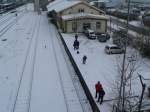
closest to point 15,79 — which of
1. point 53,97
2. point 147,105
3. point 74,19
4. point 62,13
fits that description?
point 53,97

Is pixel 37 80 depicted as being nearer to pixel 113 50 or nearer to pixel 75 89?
pixel 75 89

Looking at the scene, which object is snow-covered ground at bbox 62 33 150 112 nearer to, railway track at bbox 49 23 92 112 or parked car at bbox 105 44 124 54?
parked car at bbox 105 44 124 54

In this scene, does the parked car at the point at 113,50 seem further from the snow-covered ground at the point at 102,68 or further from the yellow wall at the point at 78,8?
the yellow wall at the point at 78,8

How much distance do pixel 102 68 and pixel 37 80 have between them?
5751 mm

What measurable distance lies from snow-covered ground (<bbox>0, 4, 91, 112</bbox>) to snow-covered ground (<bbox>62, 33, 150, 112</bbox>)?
108cm

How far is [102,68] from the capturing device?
Result: 68.9 feet

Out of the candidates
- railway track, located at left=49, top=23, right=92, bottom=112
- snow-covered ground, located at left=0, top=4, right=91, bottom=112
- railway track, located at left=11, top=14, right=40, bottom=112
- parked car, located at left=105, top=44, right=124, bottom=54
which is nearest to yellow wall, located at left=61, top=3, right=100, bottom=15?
railway track, located at left=11, top=14, right=40, bottom=112

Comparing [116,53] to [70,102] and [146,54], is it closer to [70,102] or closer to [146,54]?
[146,54]

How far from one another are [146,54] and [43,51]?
36.3 feet

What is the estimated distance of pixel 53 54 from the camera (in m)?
26.0

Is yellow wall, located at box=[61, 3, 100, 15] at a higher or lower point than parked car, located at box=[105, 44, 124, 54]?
higher

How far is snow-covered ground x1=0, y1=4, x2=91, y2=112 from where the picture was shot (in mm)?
14844

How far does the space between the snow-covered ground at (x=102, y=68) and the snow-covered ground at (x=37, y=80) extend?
1078 mm

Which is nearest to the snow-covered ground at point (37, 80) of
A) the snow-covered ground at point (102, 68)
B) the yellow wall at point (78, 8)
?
the snow-covered ground at point (102, 68)
